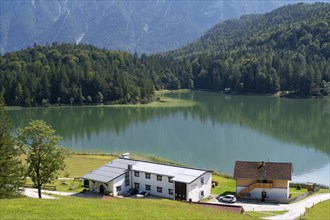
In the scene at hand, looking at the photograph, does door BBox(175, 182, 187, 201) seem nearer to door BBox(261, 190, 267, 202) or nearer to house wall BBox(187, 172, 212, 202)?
house wall BBox(187, 172, 212, 202)

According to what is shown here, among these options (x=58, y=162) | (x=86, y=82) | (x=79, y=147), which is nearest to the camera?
(x=58, y=162)

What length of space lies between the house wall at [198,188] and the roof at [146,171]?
0.42 metres

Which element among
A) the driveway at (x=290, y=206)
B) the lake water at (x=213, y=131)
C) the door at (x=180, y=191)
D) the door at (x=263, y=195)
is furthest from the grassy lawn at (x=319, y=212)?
the lake water at (x=213, y=131)

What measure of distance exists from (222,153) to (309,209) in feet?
94.0

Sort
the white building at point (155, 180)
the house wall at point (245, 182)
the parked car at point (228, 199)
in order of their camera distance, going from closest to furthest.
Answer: the parked car at point (228, 199) → the white building at point (155, 180) → the house wall at point (245, 182)

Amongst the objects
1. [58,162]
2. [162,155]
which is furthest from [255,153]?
[58,162]

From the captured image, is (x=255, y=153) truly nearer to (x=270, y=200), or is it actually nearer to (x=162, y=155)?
(x=162, y=155)

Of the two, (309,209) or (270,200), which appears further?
(270,200)

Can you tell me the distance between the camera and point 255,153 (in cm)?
6856

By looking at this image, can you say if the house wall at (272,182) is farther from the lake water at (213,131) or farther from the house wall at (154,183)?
the lake water at (213,131)

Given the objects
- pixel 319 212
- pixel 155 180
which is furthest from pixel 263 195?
pixel 155 180

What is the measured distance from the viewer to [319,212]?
40.5 metres

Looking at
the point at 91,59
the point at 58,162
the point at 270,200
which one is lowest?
the point at 270,200

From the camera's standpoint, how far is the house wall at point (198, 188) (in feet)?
148
